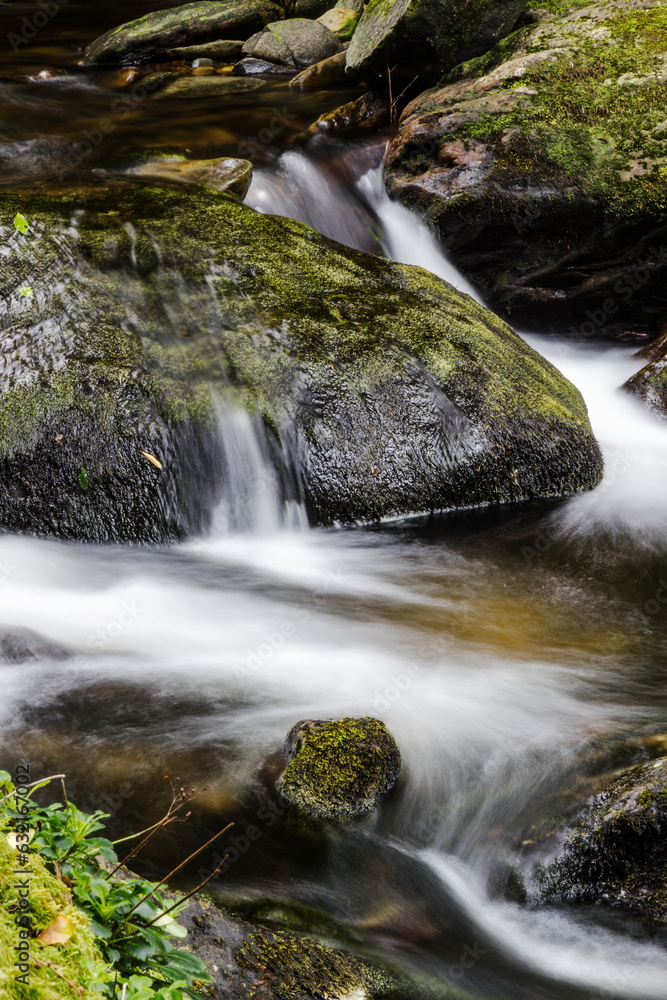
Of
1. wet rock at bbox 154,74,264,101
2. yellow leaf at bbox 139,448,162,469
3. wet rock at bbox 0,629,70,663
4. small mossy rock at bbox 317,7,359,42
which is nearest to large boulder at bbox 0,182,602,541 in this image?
yellow leaf at bbox 139,448,162,469

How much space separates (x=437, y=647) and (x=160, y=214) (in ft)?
14.2

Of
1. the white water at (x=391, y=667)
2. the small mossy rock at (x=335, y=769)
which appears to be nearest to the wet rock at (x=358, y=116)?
the white water at (x=391, y=667)

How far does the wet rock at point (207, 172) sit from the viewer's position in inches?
305

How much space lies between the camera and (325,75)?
12.6m

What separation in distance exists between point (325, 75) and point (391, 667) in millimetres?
11210

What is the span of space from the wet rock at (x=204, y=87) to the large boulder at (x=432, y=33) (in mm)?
2825

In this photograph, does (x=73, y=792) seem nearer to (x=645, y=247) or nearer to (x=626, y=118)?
(x=645, y=247)

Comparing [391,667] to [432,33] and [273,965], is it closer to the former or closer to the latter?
[273,965]

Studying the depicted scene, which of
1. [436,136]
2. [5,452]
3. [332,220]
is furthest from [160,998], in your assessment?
[436,136]

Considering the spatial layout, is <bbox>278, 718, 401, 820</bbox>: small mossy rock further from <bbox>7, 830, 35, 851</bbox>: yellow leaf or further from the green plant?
<bbox>7, 830, 35, 851</bbox>: yellow leaf

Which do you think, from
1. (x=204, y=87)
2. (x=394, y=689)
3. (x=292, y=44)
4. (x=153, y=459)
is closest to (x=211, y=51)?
(x=292, y=44)

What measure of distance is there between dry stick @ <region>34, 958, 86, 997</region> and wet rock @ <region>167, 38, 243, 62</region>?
1540 cm

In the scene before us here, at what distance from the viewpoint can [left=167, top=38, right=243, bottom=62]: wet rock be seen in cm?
1411

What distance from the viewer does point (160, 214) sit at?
665cm
